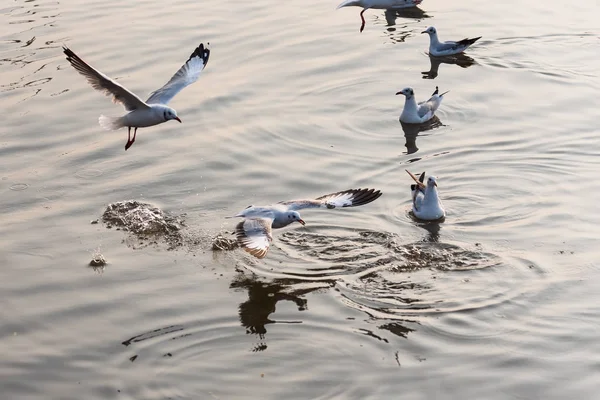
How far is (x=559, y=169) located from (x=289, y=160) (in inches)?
143

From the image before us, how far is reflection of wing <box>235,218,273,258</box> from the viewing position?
10039 millimetres

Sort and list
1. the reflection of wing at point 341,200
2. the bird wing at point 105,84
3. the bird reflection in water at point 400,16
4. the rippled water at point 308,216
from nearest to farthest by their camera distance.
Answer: the rippled water at point 308,216 → the bird wing at point 105,84 → the reflection of wing at point 341,200 → the bird reflection in water at point 400,16

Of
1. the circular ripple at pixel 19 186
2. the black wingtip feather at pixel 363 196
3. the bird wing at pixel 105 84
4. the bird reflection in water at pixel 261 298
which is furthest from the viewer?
the circular ripple at pixel 19 186

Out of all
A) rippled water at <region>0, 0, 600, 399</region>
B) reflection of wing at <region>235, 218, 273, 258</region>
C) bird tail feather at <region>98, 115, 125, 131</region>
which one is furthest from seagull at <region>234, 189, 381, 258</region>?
bird tail feather at <region>98, 115, 125, 131</region>

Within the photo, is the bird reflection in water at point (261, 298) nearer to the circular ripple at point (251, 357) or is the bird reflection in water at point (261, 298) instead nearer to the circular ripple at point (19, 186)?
the circular ripple at point (251, 357)

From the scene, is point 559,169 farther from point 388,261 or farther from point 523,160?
point 388,261

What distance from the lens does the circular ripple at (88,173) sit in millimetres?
13164

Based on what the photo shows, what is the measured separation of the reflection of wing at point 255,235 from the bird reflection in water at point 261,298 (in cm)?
45

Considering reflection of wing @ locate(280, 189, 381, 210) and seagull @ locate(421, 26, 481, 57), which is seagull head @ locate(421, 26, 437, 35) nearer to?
seagull @ locate(421, 26, 481, 57)

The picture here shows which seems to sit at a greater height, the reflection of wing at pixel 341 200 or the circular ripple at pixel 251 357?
the reflection of wing at pixel 341 200

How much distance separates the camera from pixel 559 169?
13.1 metres

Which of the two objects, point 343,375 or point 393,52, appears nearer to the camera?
point 343,375

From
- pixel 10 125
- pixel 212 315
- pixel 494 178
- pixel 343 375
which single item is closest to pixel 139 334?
pixel 212 315

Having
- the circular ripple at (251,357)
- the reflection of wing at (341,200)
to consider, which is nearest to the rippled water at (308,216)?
the circular ripple at (251,357)
